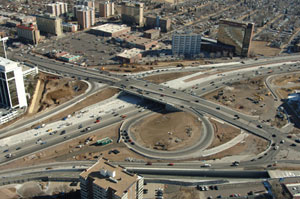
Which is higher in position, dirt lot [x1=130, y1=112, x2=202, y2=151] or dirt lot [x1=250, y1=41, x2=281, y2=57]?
dirt lot [x1=250, y1=41, x2=281, y2=57]

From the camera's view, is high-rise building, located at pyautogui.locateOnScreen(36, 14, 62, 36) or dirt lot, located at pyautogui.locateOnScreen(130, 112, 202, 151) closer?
dirt lot, located at pyautogui.locateOnScreen(130, 112, 202, 151)

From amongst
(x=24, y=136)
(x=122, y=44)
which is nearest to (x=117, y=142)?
(x=24, y=136)

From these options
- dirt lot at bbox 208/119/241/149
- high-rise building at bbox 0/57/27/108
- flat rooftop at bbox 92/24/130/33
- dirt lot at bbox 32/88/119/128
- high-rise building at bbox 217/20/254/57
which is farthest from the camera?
flat rooftop at bbox 92/24/130/33

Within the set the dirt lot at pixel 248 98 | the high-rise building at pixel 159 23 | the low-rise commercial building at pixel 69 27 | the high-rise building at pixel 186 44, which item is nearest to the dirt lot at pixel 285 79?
the dirt lot at pixel 248 98

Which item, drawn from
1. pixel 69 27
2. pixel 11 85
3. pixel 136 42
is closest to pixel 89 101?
pixel 11 85

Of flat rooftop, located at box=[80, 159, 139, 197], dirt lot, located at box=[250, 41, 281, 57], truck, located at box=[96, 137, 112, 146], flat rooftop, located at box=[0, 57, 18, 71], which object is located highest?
flat rooftop, located at box=[0, 57, 18, 71]

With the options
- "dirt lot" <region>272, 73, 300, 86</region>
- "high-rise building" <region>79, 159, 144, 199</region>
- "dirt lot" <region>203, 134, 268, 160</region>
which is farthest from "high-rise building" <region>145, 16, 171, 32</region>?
"high-rise building" <region>79, 159, 144, 199</region>

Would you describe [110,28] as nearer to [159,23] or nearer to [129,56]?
[159,23]

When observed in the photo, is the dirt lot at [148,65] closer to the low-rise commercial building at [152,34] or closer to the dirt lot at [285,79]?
the dirt lot at [285,79]

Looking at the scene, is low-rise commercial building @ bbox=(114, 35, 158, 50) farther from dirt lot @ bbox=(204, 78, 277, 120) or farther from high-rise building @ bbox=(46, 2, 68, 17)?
high-rise building @ bbox=(46, 2, 68, 17)
